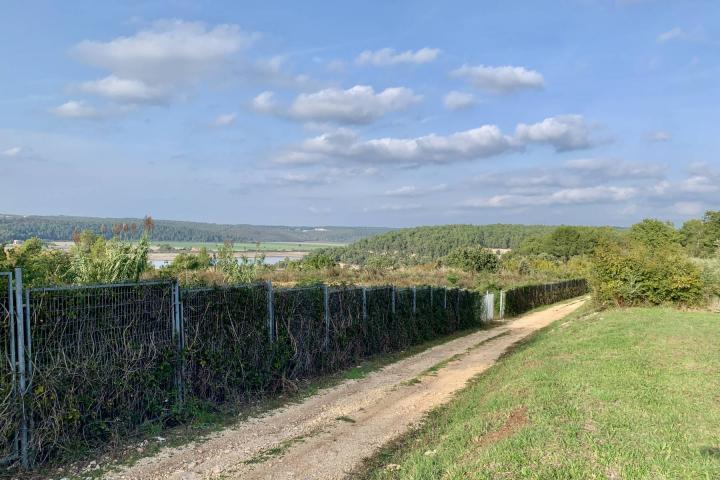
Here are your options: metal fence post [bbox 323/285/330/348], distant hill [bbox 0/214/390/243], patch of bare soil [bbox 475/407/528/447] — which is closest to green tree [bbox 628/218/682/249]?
distant hill [bbox 0/214/390/243]

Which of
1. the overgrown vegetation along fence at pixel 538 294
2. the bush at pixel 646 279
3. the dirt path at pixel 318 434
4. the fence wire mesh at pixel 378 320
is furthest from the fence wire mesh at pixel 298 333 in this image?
the overgrown vegetation along fence at pixel 538 294

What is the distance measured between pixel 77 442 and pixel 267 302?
4395 millimetres

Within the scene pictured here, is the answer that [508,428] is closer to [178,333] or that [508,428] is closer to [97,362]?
[178,333]

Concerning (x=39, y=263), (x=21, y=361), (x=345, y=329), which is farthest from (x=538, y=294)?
(x=21, y=361)

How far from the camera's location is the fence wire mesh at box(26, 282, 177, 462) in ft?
20.1

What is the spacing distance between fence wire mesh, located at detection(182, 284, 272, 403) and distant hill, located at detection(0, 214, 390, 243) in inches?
146

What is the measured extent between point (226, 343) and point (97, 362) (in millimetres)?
2513

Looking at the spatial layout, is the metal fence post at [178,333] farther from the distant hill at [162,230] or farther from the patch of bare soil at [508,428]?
the patch of bare soil at [508,428]

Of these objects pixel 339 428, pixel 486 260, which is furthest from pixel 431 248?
pixel 339 428

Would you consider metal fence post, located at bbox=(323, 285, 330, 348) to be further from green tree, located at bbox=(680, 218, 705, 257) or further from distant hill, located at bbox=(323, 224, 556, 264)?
green tree, located at bbox=(680, 218, 705, 257)

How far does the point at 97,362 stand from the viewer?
265 inches

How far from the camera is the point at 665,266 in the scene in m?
24.1

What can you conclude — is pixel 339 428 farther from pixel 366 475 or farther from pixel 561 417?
pixel 561 417

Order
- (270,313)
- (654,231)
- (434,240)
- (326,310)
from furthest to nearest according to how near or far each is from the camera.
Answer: (434,240) < (654,231) < (326,310) < (270,313)
